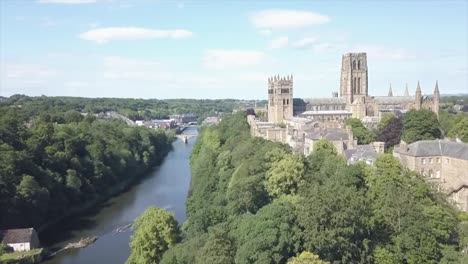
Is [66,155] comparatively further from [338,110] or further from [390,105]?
[390,105]

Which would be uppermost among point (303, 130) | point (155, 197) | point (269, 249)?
point (303, 130)

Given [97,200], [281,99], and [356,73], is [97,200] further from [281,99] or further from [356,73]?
[356,73]

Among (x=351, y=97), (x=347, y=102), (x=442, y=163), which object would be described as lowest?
(x=442, y=163)

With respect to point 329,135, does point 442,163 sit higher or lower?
lower

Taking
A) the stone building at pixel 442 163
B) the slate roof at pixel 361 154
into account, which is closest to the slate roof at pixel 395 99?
the slate roof at pixel 361 154

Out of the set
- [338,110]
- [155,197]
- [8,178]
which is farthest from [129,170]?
[338,110]

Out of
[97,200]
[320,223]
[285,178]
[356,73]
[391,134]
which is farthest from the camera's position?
[356,73]

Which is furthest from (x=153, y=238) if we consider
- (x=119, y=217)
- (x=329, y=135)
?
(x=119, y=217)

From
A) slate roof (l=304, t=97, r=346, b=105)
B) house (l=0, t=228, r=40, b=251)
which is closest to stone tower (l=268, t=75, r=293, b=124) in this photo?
slate roof (l=304, t=97, r=346, b=105)
